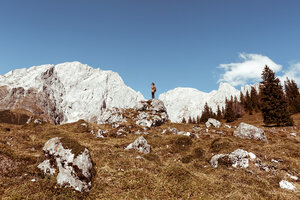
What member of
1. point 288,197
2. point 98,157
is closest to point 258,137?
point 288,197

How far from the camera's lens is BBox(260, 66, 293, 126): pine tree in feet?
143

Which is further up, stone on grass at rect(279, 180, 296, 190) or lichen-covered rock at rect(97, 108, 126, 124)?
lichen-covered rock at rect(97, 108, 126, 124)

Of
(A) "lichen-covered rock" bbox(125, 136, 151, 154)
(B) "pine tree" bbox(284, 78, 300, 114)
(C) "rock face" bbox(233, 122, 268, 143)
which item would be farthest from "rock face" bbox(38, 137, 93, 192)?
(B) "pine tree" bbox(284, 78, 300, 114)

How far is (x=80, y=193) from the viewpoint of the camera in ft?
33.3

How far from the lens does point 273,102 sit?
46500 millimetres

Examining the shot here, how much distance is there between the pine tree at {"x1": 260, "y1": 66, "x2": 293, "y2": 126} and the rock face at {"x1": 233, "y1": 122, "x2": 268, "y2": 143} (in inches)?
889

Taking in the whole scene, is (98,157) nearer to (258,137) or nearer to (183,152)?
(183,152)

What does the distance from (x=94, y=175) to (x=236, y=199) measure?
33.2 feet

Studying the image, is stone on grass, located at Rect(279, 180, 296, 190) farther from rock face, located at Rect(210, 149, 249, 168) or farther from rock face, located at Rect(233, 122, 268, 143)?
rock face, located at Rect(233, 122, 268, 143)

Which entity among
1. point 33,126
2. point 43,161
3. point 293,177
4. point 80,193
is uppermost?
point 33,126

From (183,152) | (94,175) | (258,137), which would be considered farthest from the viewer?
(258,137)

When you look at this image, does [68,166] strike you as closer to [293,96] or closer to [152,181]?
[152,181]

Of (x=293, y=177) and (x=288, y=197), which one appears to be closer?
(x=288, y=197)

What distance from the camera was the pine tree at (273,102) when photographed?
43.6 metres
